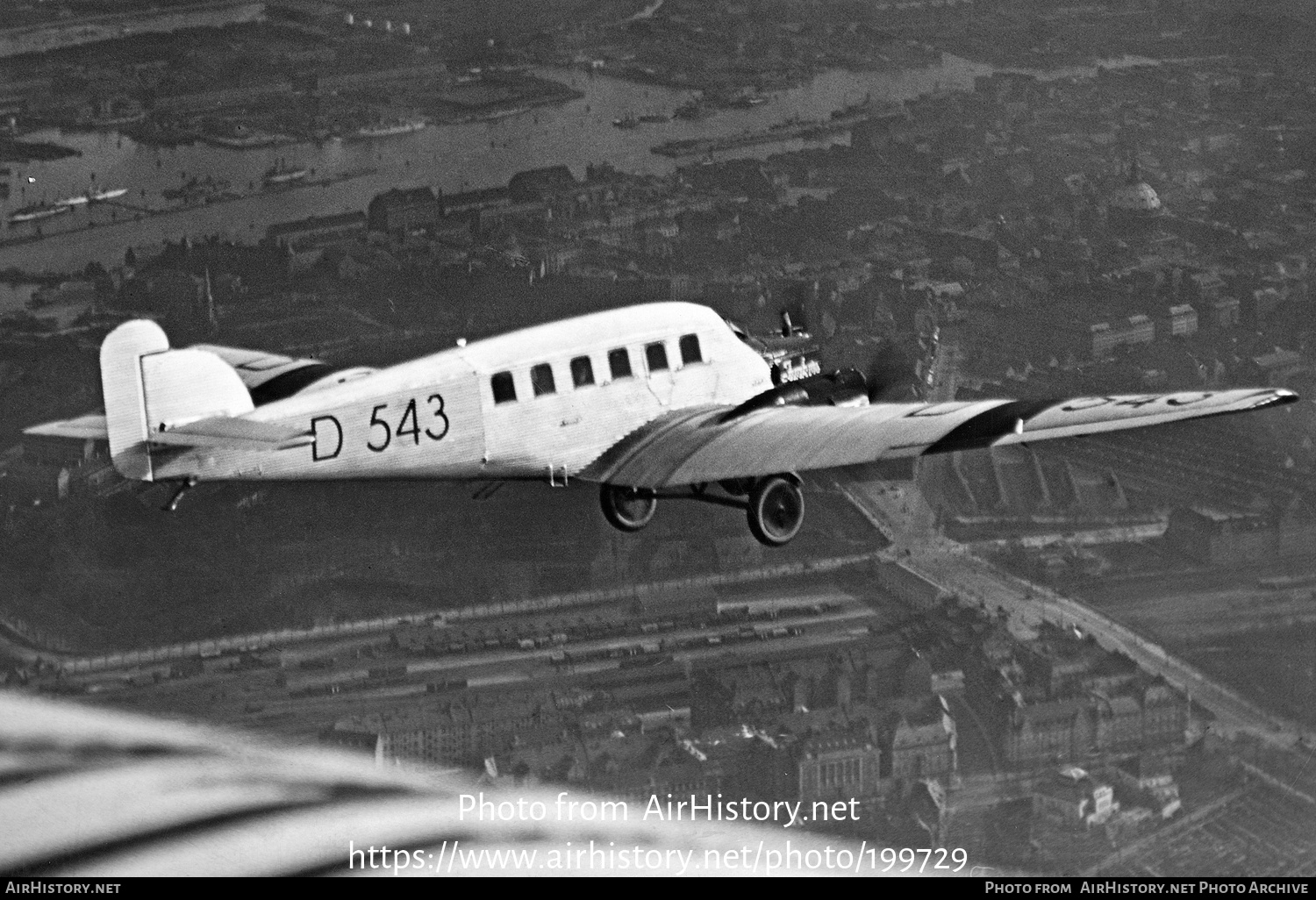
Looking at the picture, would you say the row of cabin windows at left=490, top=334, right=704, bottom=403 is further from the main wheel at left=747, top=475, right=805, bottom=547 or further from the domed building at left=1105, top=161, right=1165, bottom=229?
the domed building at left=1105, top=161, right=1165, bottom=229

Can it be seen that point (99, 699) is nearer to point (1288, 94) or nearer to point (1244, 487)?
point (1244, 487)

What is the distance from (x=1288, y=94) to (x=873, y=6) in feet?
76.5

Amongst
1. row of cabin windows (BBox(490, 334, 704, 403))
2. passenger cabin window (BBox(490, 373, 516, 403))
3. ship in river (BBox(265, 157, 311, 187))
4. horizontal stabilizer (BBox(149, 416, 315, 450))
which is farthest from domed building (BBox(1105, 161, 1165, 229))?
horizontal stabilizer (BBox(149, 416, 315, 450))

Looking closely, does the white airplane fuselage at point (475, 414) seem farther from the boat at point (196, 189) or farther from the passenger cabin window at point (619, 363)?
the boat at point (196, 189)

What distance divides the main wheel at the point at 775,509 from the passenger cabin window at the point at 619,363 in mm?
3814

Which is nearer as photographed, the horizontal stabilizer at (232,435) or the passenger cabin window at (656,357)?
the horizontal stabilizer at (232,435)

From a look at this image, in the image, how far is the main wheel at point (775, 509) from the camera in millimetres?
42312

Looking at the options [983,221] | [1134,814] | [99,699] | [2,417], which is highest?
[983,221]

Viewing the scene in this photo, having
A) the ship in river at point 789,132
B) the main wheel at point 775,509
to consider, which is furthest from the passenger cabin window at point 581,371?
the ship in river at point 789,132

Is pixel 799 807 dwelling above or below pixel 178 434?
below

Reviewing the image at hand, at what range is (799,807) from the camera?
65625mm

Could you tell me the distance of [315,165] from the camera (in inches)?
3179

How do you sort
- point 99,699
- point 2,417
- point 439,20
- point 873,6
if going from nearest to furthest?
point 99,699, point 2,417, point 439,20, point 873,6

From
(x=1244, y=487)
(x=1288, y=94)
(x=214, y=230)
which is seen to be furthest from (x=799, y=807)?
(x=1288, y=94)
